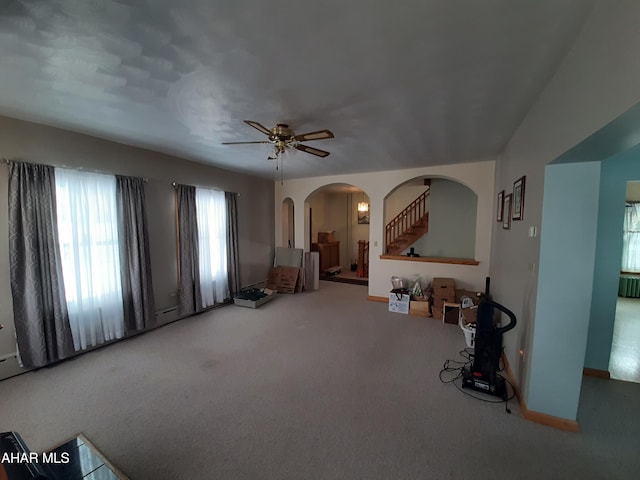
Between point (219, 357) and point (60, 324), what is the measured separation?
177 cm

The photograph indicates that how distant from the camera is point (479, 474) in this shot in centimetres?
160

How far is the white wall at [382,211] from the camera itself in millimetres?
4312

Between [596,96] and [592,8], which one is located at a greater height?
[592,8]

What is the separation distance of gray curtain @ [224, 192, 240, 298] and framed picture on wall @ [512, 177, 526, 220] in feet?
14.6

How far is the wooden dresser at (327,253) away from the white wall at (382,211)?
151cm

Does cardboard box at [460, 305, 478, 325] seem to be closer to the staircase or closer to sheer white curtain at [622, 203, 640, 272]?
the staircase

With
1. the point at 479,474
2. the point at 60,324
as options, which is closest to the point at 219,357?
the point at 60,324

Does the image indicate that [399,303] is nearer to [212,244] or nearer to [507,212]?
[507,212]

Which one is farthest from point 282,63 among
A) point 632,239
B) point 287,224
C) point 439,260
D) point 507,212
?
point 632,239

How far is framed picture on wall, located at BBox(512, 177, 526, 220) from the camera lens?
7.86 feet

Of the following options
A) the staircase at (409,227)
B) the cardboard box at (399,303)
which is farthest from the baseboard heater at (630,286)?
the cardboard box at (399,303)

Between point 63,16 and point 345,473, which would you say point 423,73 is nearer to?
point 63,16

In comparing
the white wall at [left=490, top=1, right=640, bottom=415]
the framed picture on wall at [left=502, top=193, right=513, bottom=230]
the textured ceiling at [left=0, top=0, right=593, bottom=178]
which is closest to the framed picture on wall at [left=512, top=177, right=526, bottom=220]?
the white wall at [left=490, top=1, right=640, bottom=415]

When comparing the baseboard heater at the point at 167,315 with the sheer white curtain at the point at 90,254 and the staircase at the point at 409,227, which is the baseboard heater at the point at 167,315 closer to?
the sheer white curtain at the point at 90,254
